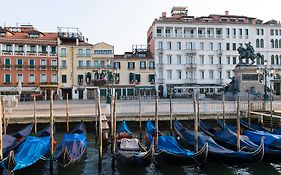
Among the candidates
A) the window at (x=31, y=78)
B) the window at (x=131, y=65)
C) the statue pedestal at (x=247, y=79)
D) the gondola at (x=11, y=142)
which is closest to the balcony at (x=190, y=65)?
the window at (x=131, y=65)

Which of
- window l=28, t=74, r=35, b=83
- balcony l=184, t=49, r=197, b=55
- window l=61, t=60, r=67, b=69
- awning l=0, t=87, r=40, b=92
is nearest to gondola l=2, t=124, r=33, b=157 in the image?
awning l=0, t=87, r=40, b=92

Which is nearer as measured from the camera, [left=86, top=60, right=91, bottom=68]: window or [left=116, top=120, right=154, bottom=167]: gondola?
[left=116, top=120, right=154, bottom=167]: gondola

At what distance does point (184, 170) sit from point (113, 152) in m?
2.82

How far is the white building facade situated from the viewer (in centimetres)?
4197

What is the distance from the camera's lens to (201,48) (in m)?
43.2

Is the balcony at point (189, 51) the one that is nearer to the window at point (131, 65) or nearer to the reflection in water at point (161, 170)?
the window at point (131, 65)

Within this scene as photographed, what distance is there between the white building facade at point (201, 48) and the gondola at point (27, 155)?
102 feet

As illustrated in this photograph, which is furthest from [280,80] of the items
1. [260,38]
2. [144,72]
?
[144,72]

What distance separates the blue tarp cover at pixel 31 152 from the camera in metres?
9.89

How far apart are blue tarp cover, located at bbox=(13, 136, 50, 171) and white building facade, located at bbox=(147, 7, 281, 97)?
30974 mm

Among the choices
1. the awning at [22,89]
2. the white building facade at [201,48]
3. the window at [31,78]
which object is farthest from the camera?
the white building facade at [201,48]

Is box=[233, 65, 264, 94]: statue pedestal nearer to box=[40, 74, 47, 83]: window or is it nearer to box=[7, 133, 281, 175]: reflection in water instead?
box=[7, 133, 281, 175]: reflection in water

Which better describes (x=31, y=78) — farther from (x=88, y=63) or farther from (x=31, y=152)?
(x=31, y=152)

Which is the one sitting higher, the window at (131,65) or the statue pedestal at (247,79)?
the window at (131,65)
